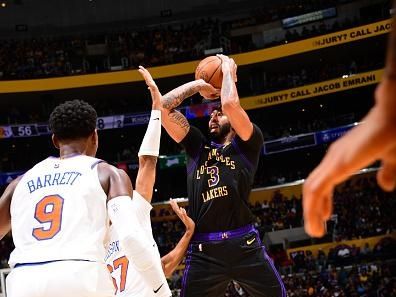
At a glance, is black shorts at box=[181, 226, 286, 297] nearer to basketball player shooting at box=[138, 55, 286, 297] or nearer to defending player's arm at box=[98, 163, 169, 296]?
basketball player shooting at box=[138, 55, 286, 297]

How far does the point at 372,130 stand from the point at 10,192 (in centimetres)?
221

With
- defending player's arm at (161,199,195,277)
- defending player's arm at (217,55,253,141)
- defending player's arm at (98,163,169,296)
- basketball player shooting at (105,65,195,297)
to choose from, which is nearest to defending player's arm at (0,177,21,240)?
defending player's arm at (98,163,169,296)

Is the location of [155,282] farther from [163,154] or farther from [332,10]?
[332,10]

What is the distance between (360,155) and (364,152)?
13 mm

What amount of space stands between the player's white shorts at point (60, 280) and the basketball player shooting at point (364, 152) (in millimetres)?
1492

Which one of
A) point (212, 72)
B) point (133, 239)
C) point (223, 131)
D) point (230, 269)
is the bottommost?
point (230, 269)

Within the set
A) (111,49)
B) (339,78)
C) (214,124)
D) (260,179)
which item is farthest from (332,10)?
(214,124)

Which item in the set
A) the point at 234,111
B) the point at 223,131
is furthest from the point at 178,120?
the point at 234,111

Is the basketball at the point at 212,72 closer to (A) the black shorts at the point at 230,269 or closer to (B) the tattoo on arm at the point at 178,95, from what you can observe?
(B) the tattoo on arm at the point at 178,95

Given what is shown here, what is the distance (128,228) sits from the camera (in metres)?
2.84

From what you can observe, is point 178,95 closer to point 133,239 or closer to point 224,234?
point 224,234

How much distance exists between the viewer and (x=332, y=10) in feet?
87.9

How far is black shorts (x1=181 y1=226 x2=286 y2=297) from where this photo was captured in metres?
4.57

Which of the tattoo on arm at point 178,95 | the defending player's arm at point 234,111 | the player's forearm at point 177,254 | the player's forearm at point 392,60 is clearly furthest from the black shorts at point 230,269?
the player's forearm at point 392,60
